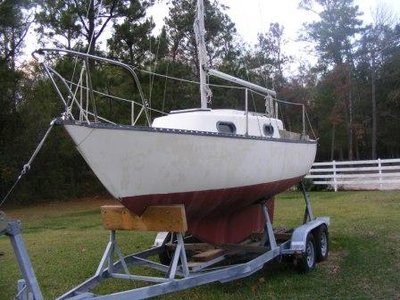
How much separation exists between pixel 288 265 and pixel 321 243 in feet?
2.47

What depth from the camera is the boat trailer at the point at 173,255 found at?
4752mm

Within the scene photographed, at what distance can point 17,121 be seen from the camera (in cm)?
2519

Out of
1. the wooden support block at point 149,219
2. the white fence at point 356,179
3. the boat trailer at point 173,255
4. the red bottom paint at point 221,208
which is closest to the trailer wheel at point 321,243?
the boat trailer at point 173,255

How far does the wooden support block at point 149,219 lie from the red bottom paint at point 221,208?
0.11m

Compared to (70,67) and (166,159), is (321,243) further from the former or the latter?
(70,67)

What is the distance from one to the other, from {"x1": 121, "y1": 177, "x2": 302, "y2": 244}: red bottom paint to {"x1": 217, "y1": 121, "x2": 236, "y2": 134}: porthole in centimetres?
92

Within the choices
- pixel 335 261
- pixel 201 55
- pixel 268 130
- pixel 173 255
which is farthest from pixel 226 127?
pixel 335 261

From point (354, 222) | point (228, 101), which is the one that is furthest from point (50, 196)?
point (354, 222)

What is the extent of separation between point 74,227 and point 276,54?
33.9 m

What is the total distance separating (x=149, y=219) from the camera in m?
5.98

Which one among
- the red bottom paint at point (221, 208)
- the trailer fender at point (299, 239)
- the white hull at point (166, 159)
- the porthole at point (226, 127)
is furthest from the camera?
the porthole at point (226, 127)

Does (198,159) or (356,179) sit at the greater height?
(198,159)

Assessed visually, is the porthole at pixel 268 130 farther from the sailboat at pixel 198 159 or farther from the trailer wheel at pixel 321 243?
the trailer wheel at pixel 321 243

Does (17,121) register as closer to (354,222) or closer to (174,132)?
(354,222)
